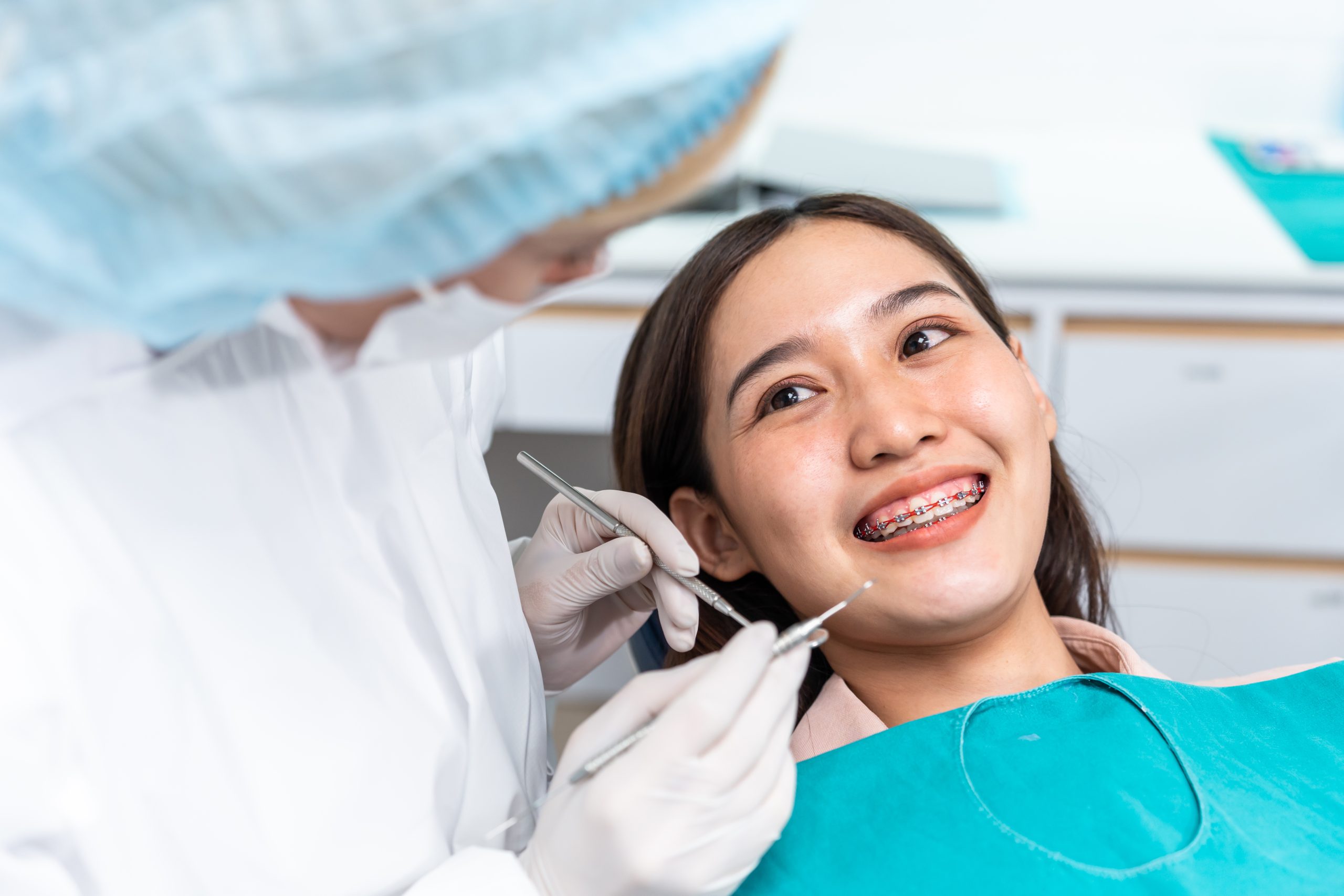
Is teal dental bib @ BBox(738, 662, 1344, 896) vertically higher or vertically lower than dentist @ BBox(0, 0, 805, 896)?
lower

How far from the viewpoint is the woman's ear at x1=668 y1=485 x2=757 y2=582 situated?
125 centimetres

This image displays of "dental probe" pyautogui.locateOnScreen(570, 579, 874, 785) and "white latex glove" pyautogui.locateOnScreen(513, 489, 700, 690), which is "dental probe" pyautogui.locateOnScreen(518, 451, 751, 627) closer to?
"white latex glove" pyautogui.locateOnScreen(513, 489, 700, 690)

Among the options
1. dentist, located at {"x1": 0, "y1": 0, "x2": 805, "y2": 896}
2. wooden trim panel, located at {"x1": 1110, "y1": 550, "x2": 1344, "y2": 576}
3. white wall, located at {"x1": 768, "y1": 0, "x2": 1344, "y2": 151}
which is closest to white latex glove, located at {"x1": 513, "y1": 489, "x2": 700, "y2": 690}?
dentist, located at {"x1": 0, "y1": 0, "x2": 805, "y2": 896}

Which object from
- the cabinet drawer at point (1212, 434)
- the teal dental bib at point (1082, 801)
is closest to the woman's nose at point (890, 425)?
the teal dental bib at point (1082, 801)

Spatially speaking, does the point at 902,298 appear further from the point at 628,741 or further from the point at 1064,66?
the point at 1064,66

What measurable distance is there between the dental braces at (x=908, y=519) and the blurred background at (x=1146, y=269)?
576 mm

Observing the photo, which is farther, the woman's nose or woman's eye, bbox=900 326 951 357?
woman's eye, bbox=900 326 951 357

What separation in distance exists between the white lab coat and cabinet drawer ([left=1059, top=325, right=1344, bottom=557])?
136 centimetres

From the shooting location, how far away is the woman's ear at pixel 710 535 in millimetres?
1247

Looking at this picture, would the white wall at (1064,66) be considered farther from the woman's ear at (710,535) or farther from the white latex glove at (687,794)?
the white latex glove at (687,794)

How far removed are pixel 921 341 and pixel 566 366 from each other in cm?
105

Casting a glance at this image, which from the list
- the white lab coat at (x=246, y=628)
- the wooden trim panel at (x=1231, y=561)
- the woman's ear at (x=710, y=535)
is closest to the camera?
the white lab coat at (x=246, y=628)

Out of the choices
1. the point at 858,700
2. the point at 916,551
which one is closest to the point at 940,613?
the point at 916,551

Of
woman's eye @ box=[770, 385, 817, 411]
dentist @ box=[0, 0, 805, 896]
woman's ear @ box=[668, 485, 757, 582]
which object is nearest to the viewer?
dentist @ box=[0, 0, 805, 896]
